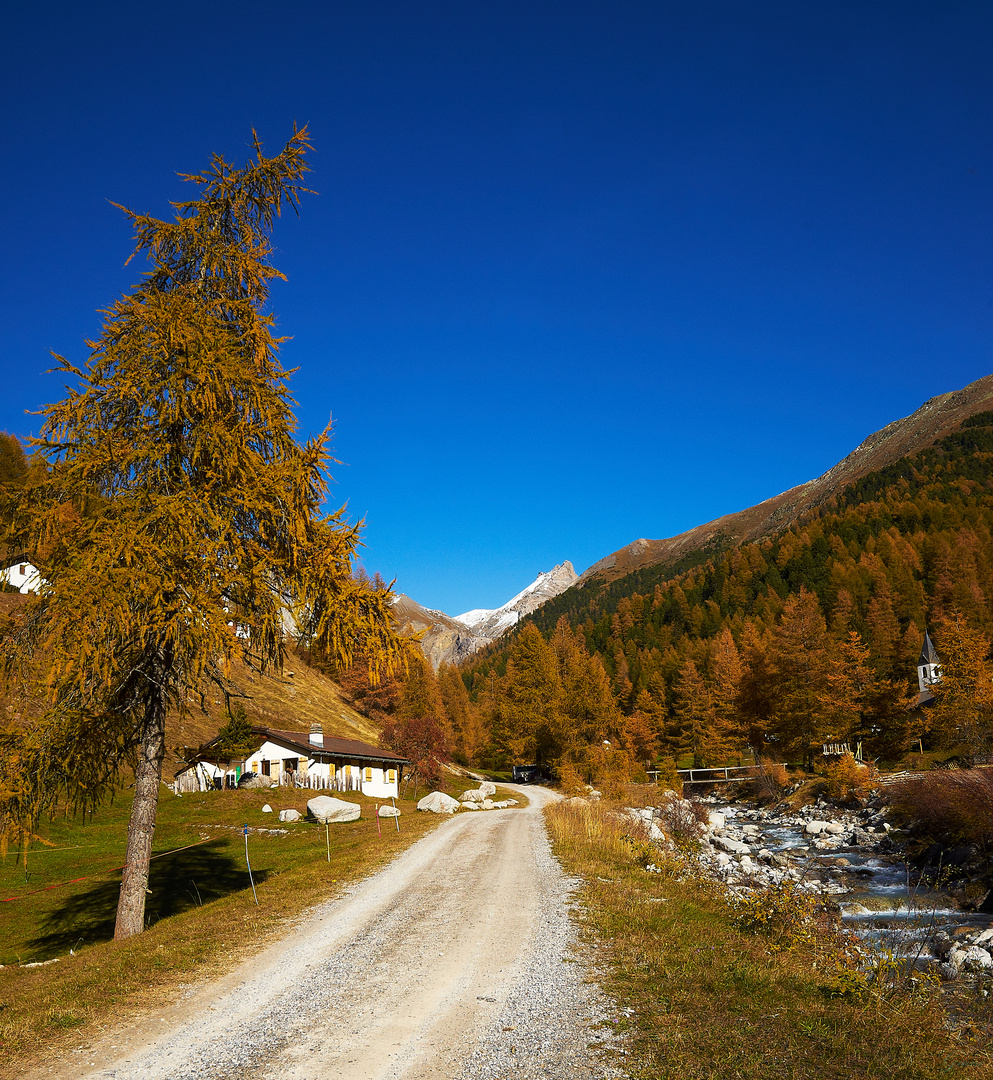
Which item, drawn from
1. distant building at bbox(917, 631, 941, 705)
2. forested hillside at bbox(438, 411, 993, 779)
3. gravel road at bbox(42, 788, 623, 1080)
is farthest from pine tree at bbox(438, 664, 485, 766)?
gravel road at bbox(42, 788, 623, 1080)

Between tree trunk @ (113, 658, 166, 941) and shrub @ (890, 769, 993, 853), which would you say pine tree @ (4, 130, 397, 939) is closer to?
tree trunk @ (113, 658, 166, 941)

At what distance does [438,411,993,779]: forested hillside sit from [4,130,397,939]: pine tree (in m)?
46.7

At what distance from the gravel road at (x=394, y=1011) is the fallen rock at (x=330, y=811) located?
22417mm

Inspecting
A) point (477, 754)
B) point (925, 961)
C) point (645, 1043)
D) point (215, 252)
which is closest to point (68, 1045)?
point (645, 1043)

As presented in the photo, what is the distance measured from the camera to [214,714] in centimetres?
5184

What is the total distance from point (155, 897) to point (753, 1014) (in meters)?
16.5

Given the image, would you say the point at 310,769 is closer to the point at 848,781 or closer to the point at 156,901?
the point at 156,901

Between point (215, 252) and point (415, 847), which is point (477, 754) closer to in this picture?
point (415, 847)

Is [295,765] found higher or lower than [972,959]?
higher

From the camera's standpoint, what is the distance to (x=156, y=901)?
648 inches

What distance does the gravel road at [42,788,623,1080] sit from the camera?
5.41 metres

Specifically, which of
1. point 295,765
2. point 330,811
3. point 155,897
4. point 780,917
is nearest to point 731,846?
point 330,811

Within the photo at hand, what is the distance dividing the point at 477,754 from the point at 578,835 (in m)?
75.2

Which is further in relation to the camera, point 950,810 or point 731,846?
point 731,846
